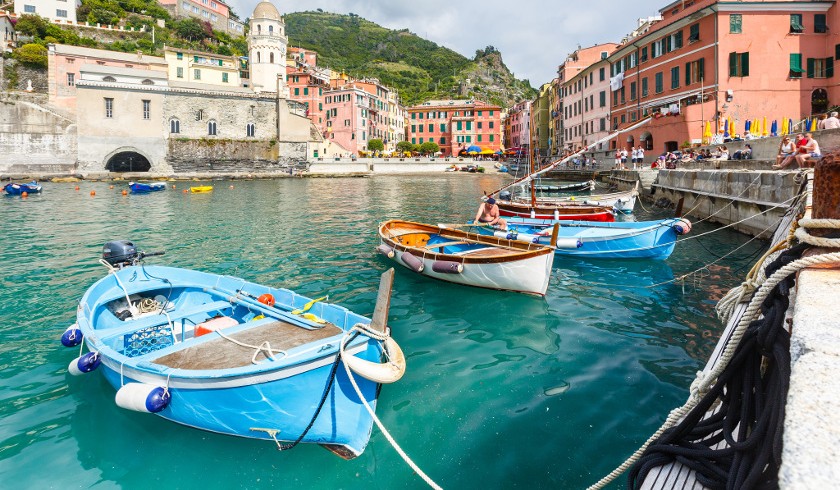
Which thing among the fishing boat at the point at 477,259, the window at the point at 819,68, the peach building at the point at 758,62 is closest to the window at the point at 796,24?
the peach building at the point at 758,62

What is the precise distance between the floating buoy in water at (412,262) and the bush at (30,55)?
73.1m

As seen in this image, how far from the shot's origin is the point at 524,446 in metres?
4.80

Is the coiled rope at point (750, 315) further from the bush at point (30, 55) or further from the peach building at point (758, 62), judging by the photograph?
the bush at point (30, 55)

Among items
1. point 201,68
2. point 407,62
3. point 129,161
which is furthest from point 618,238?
point 407,62

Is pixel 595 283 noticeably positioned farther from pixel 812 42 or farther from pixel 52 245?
pixel 812 42

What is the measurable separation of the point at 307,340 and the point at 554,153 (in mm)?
65679

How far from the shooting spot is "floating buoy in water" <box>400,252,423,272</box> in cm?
1039

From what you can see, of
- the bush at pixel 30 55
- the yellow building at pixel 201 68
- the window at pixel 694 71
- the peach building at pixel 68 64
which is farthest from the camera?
the yellow building at pixel 201 68

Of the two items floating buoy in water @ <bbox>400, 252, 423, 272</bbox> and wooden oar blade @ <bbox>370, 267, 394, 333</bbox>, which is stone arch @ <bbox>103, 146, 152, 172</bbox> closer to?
floating buoy in water @ <bbox>400, 252, 423, 272</bbox>

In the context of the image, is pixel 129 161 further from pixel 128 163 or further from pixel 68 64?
pixel 68 64

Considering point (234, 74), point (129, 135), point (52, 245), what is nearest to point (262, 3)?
point (234, 74)

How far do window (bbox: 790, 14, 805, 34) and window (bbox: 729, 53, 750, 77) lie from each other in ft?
10.3

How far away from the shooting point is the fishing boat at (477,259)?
30.2ft

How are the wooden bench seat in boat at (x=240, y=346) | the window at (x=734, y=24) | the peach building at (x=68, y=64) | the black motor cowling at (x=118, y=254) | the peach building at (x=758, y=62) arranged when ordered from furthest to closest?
1. the peach building at (x=68, y=64)
2. the window at (x=734, y=24)
3. the peach building at (x=758, y=62)
4. the black motor cowling at (x=118, y=254)
5. the wooden bench seat in boat at (x=240, y=346)
